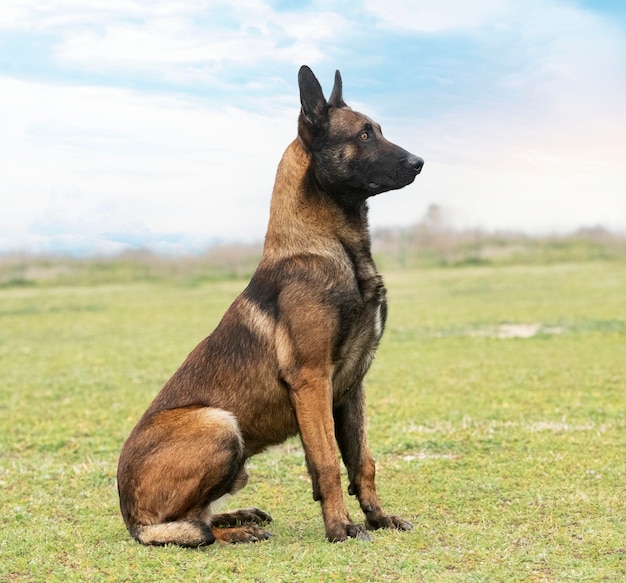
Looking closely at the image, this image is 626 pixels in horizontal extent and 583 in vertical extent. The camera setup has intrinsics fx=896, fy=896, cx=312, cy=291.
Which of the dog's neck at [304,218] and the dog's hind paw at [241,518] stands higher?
the dog's neck at [304,218]

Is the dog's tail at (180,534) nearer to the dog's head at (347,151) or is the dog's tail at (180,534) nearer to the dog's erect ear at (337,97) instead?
the dog's head at (347,151)

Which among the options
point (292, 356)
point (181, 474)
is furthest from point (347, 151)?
point (181, 474)

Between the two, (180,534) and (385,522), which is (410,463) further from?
(180,534)

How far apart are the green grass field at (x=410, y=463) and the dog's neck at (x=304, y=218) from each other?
1.77 meters

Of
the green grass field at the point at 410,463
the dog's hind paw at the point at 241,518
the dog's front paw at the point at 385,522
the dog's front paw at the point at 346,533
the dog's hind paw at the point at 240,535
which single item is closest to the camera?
the green grass field at the point at 410,463

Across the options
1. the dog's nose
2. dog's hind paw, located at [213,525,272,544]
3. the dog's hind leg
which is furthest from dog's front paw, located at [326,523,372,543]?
the dog's nose

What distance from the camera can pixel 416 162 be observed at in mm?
5270

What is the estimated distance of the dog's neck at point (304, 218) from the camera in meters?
5.39

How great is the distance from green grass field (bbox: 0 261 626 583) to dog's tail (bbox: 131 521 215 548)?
0.07m

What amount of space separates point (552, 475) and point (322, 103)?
3640mm

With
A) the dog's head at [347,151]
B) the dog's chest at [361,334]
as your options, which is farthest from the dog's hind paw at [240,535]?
the dog's head at [347,151]

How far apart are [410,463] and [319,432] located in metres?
2.78

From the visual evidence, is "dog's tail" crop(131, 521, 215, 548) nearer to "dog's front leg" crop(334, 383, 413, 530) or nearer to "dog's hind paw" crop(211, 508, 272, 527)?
"dog's hind paw" crop(211, 508, 272, 527)

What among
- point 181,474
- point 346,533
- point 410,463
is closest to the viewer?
point 181,474
